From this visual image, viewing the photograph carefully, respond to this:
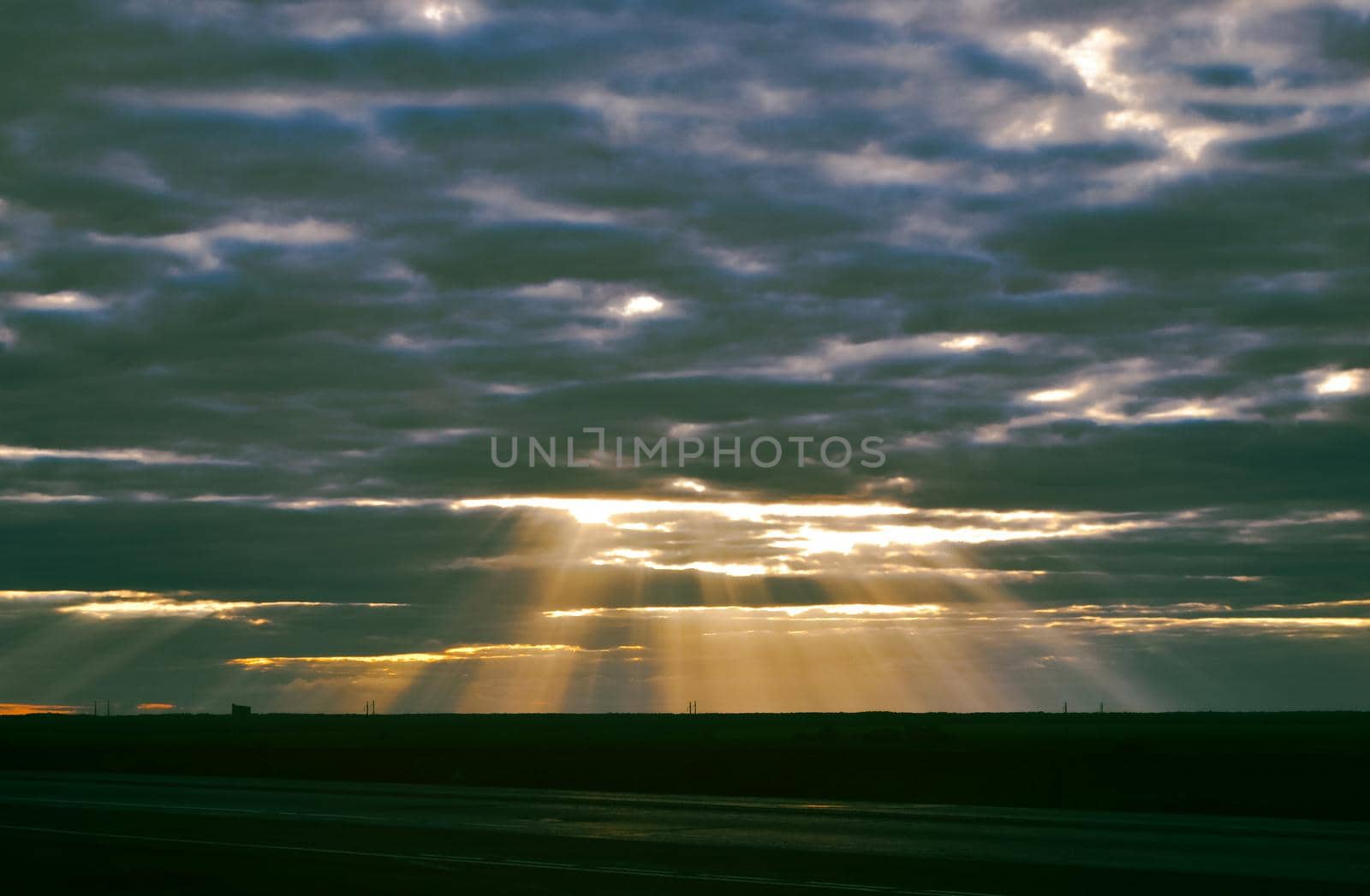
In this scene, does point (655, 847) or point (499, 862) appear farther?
point (655, 847)

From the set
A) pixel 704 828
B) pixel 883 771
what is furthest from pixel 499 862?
pixel 883 771

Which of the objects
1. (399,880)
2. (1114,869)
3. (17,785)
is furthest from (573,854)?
(17,785)

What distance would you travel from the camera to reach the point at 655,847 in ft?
84.7

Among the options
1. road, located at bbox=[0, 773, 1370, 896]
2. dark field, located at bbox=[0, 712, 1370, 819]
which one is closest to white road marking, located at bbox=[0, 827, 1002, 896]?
road, located at bbox=[0, 773, 1370, 896]

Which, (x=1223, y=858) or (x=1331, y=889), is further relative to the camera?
(x=1223, y=858)

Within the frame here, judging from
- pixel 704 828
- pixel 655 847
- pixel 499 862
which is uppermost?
pixel 499 862

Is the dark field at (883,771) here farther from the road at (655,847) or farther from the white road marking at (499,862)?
the white road marking at (499,862)

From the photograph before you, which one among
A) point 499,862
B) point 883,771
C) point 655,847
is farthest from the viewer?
point 883,771

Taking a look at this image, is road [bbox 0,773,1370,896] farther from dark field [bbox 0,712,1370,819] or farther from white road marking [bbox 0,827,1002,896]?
dark field [bbox 0,712,1370,819]

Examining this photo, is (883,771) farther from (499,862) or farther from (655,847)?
(499,862)

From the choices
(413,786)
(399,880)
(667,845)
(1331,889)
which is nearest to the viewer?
(1331,889)

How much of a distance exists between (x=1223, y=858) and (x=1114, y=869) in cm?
295

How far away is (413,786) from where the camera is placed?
153 ft

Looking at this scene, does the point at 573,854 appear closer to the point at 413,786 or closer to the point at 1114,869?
the point at 1114,869
